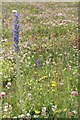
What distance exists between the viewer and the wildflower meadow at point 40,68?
3941 mm

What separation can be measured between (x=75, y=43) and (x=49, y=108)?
2813 millimetres

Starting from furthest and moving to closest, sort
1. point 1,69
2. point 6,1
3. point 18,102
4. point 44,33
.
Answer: point 6,1 → point 44,33 → point 1,69 → point 18,102

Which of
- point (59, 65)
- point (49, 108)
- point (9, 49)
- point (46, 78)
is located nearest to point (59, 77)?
point (46, 78)

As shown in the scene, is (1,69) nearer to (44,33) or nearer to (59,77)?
(59,77)

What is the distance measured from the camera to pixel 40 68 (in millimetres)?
5145

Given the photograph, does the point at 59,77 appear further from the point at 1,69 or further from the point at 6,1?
the point at 6,1

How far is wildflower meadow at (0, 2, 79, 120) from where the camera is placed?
3941 millimetres

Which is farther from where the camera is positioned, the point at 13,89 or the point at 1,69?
the point at 1,69

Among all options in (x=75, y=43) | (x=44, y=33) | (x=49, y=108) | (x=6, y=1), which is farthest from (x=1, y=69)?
(x=6, y=1)

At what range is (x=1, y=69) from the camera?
5.26 m

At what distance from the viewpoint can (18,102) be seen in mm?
4156

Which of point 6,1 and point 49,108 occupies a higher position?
point 6,1

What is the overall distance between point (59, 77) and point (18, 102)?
0.98 meters

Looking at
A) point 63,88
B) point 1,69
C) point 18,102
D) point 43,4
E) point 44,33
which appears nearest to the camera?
point 18,102
